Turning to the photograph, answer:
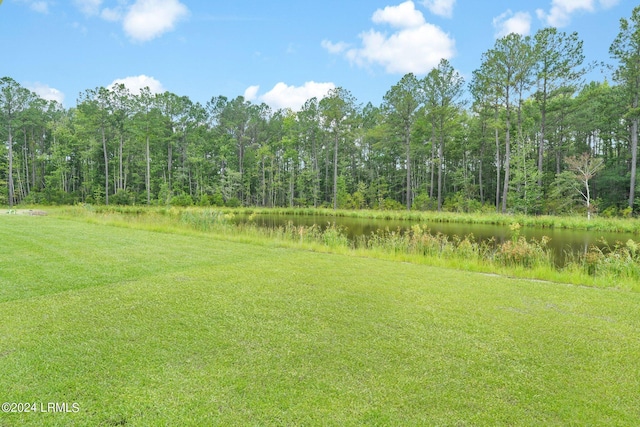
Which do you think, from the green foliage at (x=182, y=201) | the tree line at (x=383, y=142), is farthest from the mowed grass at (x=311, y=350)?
the green foliage at (x=182, y=201)

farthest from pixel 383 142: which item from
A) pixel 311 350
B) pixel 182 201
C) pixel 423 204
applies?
pixel 311 350

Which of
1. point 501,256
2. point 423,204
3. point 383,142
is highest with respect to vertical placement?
point 383,142

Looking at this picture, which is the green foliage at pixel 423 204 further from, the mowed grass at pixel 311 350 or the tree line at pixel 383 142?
the mowed grass at pixel 311 350

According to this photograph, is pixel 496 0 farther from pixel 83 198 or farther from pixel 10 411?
pixel 83 198

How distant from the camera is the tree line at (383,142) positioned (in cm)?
2269

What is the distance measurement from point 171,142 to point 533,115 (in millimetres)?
37853

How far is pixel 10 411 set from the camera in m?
1.94

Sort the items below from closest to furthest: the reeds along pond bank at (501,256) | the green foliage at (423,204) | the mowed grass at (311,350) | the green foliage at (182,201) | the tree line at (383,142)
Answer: the mowed grass at (311,350)
the reeds along pond bank at (501,256)
the tree line at (383,142)
the green foliage at (423,204)
the green foliage at (182,201)

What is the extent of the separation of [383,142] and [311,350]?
32168mm

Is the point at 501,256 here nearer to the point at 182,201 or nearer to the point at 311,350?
the point at 311,350

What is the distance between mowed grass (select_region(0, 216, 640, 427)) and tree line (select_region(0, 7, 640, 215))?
2132cm

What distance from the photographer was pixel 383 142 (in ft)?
108

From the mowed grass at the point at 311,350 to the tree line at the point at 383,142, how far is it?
21323 mm

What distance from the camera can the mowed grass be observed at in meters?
1.99
